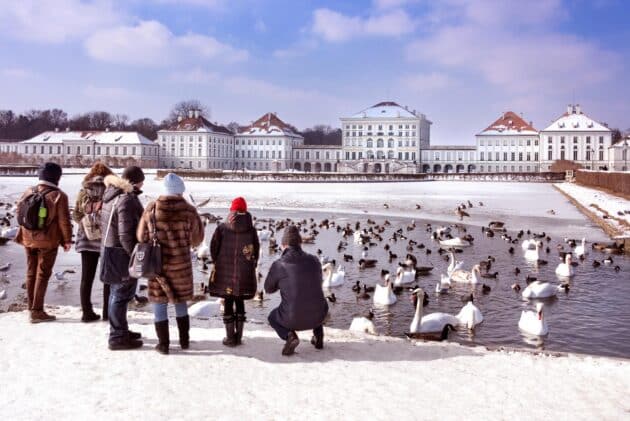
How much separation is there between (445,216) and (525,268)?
483 inches

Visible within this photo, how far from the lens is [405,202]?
31594mm

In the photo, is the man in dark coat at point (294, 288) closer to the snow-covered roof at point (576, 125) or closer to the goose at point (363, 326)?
the goose at point (363, 326)

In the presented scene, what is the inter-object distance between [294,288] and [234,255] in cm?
63

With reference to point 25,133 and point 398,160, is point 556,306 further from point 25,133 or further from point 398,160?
point 25,133

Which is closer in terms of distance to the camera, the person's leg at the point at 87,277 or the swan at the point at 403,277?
the person's leg at the point at 87,277

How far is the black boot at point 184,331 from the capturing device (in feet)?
18.6

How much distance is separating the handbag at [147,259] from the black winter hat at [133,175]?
27.8 inches

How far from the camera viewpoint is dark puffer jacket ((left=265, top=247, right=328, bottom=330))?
18.3 feet

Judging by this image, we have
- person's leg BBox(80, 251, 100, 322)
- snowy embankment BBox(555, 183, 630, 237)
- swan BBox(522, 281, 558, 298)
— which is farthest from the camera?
snowy embankment BBox(555, 183, 630, 237)

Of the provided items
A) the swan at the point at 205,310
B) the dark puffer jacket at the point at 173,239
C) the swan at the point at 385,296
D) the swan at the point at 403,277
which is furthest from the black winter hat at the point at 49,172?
the swan at the point at 403,277

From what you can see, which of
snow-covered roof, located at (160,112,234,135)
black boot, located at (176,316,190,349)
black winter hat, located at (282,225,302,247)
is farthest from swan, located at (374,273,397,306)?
snow-covered roof, located at (160,112,234,135)

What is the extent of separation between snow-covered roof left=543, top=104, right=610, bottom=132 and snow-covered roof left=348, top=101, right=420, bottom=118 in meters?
22.9

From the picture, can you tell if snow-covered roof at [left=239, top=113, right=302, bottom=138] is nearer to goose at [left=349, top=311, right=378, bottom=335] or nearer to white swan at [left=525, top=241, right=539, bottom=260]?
white swan at [left=525, top=241, right=539, bottom=260]

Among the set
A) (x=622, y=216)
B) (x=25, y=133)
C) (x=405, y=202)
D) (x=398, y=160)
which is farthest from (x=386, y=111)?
(x=622, y=216)
